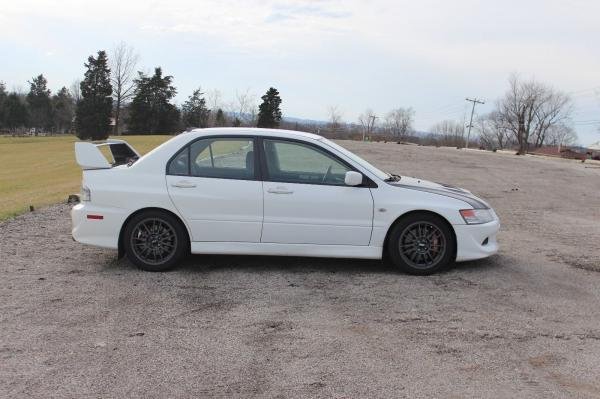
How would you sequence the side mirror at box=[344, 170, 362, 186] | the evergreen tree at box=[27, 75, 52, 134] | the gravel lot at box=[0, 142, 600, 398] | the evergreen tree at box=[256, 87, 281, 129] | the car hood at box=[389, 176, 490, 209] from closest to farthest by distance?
the gravel lot at box=[0, 142, 600, 398] → the side mirror at box=[344, 170, 362, 186] → the car hood at box=[389, 176, 490, 209] → the evergreen tree at box=[256, 87, 281, 129] → the evergreen tree at box=[27, 75, 52, 134]

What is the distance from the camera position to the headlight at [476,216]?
6.20 metres

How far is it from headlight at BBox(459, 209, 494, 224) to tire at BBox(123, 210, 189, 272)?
306 cm

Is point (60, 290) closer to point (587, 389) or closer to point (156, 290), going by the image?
point (156, 290)

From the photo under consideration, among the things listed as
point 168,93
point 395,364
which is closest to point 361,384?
point 395,364

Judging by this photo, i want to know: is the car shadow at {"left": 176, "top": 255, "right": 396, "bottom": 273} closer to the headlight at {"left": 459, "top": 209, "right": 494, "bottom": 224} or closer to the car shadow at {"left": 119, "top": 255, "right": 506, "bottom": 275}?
the car shadow at {"left": 119, "top": 255, "right": 506, "bottom": 275}

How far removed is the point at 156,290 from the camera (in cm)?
557

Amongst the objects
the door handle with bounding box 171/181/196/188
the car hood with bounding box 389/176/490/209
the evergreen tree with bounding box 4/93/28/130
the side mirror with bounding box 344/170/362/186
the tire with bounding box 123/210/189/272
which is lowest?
the tire with bounding box 123/210/189/272

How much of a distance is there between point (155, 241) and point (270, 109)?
2420 inches

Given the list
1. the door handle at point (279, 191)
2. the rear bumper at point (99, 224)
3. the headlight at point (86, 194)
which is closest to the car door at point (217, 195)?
the door handle at point (279, 191)

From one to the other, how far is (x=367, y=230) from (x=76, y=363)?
328 cm

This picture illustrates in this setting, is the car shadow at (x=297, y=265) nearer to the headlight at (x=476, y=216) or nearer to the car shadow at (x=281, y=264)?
the car shadow at (x=281, y=264)

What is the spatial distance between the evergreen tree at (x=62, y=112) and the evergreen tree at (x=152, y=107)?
106 feet

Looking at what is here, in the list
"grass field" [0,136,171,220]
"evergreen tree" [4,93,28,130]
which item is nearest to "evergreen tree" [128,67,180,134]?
"evergreen tree" [4,93,28,130]

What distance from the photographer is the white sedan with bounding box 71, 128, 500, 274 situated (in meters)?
6.11
